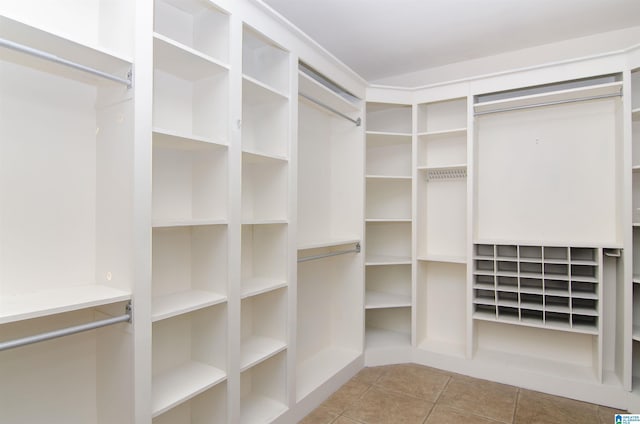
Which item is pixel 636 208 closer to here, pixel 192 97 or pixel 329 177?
pixel 329 177

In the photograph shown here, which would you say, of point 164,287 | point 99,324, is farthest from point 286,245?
point 99,324

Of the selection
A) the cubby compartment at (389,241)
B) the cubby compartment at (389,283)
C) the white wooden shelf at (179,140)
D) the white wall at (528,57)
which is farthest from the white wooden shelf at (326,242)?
the white wall at (528,57)

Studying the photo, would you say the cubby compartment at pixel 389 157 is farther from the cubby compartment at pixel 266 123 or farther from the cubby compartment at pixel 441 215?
the cubby compartment at pixel 266 123

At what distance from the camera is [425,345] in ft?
10.8

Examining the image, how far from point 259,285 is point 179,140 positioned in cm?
97

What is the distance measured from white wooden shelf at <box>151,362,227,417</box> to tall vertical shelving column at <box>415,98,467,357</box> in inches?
81.0

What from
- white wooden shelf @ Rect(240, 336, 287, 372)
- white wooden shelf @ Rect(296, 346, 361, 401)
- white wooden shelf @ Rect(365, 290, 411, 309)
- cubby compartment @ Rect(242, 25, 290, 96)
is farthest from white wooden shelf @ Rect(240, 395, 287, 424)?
cubby compartment @ Rect(242, 25, 290, 96)

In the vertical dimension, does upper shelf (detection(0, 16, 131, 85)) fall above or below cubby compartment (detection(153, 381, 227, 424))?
above

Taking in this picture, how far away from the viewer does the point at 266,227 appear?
7.65ft

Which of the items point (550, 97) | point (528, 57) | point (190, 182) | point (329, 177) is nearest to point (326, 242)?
point (329, 177)

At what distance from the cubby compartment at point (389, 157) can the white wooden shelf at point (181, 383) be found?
243cm

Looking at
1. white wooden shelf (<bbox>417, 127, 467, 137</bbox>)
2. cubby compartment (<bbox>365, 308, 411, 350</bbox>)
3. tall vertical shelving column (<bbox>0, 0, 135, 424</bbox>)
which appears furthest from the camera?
cubby compartment (<bbox>365, 308, 411, 350</bbox>)

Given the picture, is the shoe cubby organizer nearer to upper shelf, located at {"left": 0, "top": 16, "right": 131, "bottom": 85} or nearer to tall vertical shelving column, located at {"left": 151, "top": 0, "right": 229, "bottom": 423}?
tall vertical shelving column, located at {"left": 151, "top": 0, "right": 229, "bottom": 423}

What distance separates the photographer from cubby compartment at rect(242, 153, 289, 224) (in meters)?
2.28
